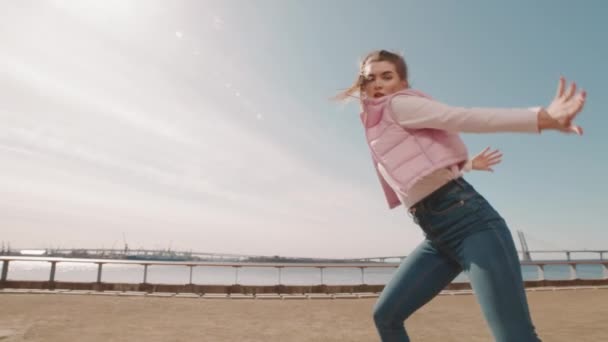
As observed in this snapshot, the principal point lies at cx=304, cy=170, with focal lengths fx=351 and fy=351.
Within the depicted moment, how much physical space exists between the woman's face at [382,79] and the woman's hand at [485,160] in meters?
0.98

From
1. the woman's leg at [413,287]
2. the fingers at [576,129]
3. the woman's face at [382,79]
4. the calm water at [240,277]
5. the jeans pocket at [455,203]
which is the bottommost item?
the calm water at [240,277]

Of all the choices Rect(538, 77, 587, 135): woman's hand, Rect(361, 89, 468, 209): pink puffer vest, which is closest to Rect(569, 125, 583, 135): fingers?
Rect(538, 77, 587, 135): woman's hand

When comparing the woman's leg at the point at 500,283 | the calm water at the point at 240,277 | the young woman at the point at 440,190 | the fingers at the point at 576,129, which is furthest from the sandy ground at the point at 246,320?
the calm water at the point at 240,277

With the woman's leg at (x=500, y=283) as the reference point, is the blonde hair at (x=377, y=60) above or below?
above

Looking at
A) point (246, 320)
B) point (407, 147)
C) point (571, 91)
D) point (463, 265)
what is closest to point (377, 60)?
point (407, 147)

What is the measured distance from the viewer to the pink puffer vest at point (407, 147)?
1868 millimetres

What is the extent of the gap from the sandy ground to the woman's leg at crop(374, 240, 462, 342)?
2880 mm

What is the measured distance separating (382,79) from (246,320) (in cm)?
509

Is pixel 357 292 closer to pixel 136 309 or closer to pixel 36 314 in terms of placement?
pixel 136 309

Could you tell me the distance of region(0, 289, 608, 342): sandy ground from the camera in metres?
4.79

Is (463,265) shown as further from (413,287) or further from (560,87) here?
(560,87)

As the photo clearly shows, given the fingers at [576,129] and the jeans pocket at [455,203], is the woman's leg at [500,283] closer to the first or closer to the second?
the jeans pocket at [455,203]

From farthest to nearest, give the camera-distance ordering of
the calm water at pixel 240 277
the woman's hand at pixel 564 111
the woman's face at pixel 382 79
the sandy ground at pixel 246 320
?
the calm water at pixel 240 277
the sandy ground at pixel 246 320
the woman's face at pixel 382 79
the woman's hand at pixel 564 111

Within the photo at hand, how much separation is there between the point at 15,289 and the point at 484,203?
12747 mm
